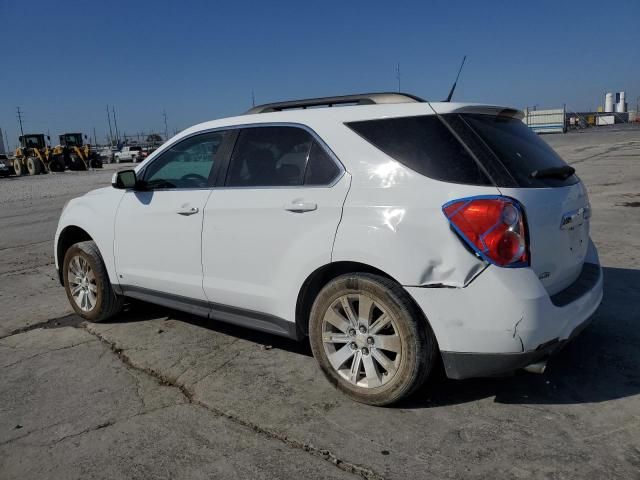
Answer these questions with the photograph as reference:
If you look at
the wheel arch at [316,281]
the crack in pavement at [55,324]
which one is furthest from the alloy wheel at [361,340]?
the crack in pavement at [55,324]

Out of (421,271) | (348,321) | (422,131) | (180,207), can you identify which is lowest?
(348,321)

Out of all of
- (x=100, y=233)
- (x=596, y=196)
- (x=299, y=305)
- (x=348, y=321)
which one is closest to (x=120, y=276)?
(x=100, y=233)

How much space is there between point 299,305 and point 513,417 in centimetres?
137

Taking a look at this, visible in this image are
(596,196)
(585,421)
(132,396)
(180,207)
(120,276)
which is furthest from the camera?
(596,196)

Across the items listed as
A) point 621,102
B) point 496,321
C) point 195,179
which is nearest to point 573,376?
point 496,321

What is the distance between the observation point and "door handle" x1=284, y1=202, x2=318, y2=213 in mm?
3293

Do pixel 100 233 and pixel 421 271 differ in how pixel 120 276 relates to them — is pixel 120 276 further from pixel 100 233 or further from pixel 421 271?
pixel 421 271

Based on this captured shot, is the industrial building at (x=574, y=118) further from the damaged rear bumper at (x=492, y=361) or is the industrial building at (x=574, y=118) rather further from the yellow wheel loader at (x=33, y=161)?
the damaged rear bumper at (x=492, y=361)

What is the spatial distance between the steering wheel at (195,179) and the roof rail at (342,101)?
601 millimetres

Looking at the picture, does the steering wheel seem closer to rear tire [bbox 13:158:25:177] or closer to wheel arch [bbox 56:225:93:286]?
wheel arch [bbox 56:225:93:286]

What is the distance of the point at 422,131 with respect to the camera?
3.08 meters

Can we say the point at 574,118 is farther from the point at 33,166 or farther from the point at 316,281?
the point at 316,281

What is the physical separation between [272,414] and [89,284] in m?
2.61

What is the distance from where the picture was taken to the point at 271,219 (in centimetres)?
348
